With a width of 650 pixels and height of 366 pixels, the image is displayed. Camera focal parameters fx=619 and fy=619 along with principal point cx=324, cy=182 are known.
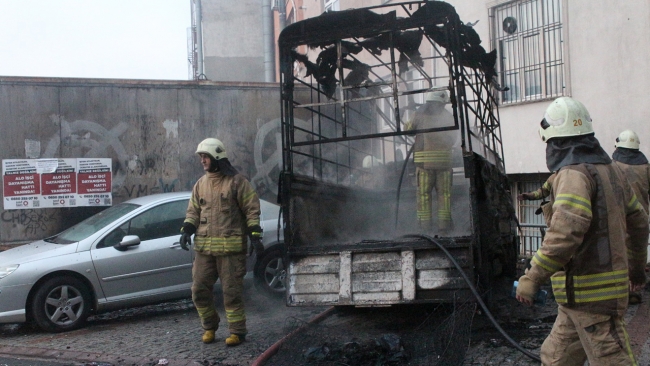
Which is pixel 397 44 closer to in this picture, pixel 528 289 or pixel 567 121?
pixel 567 121

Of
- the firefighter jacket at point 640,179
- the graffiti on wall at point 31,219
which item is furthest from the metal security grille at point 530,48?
the graffiti on wall at point 31,219

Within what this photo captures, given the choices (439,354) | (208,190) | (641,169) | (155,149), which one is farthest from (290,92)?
(155,149)

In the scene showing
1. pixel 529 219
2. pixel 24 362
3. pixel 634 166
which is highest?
pixel 634 166

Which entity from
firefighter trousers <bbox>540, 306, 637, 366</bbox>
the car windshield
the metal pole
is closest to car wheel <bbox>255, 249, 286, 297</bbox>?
the car windshield

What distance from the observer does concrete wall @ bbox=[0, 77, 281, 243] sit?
35.9 ft

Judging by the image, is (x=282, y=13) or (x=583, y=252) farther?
(x=282, y=13)

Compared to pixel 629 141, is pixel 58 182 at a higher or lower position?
lower

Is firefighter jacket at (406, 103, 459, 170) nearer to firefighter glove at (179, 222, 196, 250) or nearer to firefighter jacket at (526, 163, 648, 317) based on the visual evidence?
firefighter glove at (179, 222, 196, 250)

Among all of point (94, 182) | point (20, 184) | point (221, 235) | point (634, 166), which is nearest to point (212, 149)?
point (221, 235)

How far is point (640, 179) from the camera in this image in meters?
6.63

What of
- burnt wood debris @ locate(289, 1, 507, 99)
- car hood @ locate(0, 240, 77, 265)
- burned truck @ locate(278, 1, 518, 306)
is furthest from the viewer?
car hood @ locate(0, 240, 77, 265)

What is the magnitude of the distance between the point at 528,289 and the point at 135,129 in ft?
32.2

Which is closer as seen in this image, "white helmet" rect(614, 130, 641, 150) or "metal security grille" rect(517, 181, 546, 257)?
"white helmet" rect(614, 130, 641, 150)

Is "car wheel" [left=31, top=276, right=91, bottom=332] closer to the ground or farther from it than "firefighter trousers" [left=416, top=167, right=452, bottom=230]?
closer to the ground
